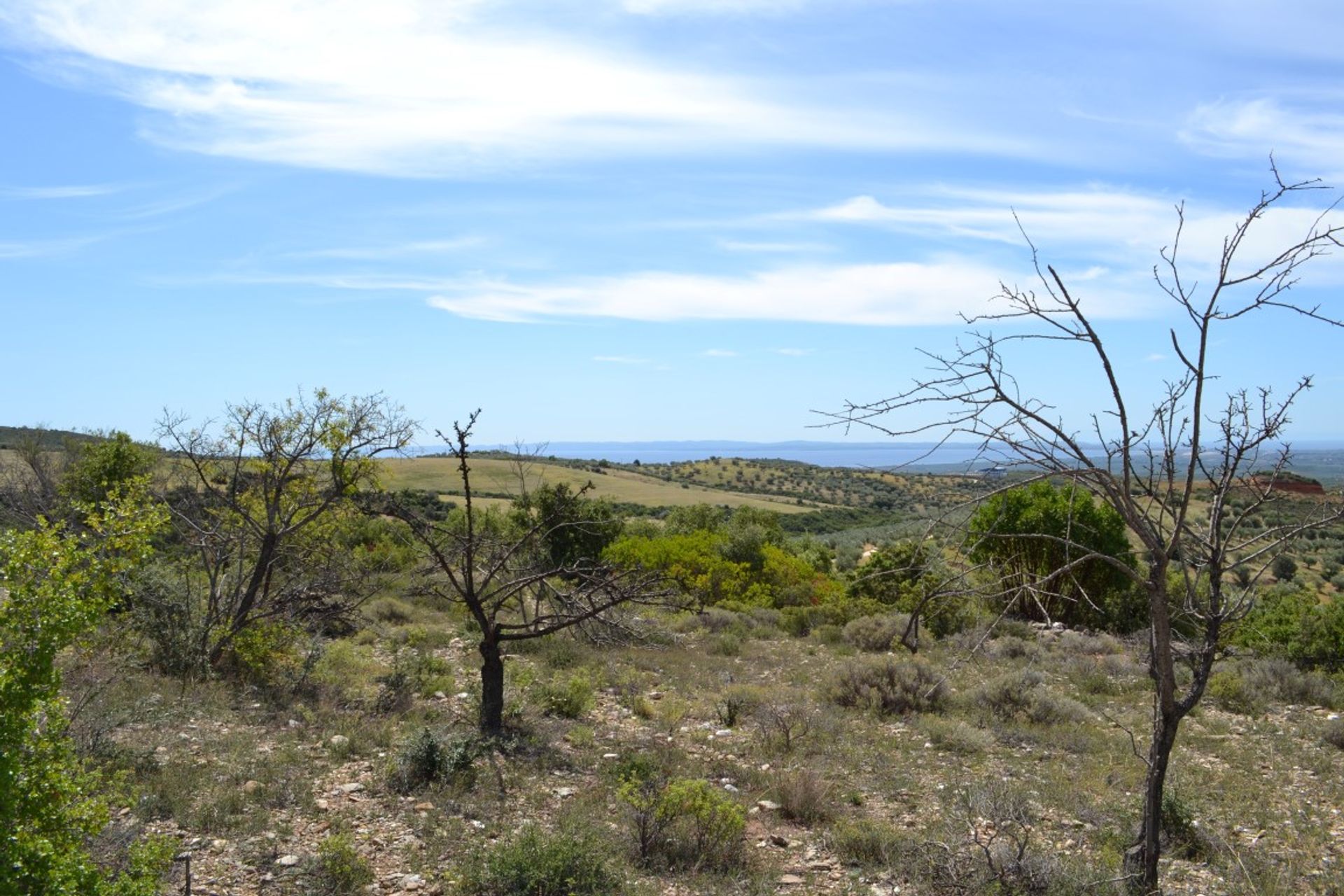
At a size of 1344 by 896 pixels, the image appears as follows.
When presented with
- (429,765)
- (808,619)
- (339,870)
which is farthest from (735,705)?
(808,619)

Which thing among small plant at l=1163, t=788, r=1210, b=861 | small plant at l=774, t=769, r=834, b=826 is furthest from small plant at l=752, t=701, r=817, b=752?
small plant at l=1163, t=788, r=1210, b=861

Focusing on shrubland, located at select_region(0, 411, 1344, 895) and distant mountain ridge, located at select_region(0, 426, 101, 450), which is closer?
shrubland, located at select_region(0, 411, 1344, 895)

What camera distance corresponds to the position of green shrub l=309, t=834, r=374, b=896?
5.83 m

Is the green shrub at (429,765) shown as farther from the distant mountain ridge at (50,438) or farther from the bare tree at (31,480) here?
the distant mountain ridge at (50,438)

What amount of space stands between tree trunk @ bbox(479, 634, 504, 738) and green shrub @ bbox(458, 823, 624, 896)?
3.30 meters

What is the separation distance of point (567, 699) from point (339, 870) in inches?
204

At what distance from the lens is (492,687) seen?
9531 millimetres

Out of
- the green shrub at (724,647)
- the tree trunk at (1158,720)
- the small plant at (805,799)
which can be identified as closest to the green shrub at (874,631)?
the green shrub at (724,647)

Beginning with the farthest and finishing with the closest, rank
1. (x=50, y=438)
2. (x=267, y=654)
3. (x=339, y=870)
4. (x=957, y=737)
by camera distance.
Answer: (x=50, y=438)
(x=267, y=654)
(x=957, y=737)
(x=339, y=870)

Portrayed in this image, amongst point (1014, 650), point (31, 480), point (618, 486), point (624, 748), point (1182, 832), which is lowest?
point (1014, 650)

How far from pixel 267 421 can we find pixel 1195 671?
11.2 meters

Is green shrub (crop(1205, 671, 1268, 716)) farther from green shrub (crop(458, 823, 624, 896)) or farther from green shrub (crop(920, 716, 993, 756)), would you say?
green shrub (crop(458, 823, 624, 896))

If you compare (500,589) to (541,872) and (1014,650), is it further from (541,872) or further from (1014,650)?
(1014,650)

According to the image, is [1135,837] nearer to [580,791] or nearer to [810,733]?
[810,733]
